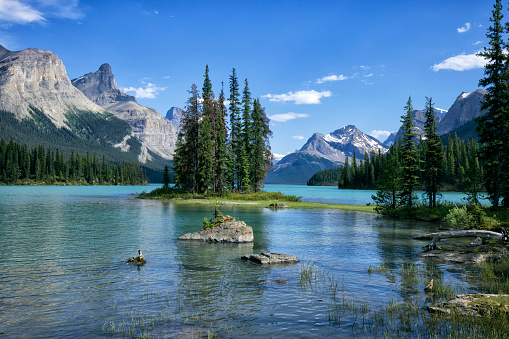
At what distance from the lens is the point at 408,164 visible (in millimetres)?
54344

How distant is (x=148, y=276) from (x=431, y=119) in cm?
5172

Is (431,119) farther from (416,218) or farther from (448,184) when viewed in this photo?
(448,184)

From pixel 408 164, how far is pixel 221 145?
43.5 meters

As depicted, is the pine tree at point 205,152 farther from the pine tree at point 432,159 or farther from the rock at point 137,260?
the rock at point 137,260

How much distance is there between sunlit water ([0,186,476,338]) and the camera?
1105 centimetres

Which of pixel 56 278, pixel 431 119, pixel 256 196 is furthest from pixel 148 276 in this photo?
pixel 256 196

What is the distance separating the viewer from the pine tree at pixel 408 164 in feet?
171

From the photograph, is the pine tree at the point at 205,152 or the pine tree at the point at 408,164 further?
the pine tree at the point at 205,152

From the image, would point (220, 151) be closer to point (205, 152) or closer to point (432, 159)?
point (205, 152)

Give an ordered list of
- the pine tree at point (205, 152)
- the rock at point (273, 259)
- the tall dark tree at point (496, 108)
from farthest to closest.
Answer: the pine tree at point (205, 152)
the tall dark tree at point (496, 108)
the rock at point (273, 259)

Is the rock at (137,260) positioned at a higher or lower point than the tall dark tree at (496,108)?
lower

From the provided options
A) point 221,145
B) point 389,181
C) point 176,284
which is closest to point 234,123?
point 221,145

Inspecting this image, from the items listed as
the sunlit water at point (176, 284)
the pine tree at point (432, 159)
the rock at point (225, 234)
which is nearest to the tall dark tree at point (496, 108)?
the pine tree at point (432, 159)

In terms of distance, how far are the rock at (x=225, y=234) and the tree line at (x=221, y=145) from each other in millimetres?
49900
